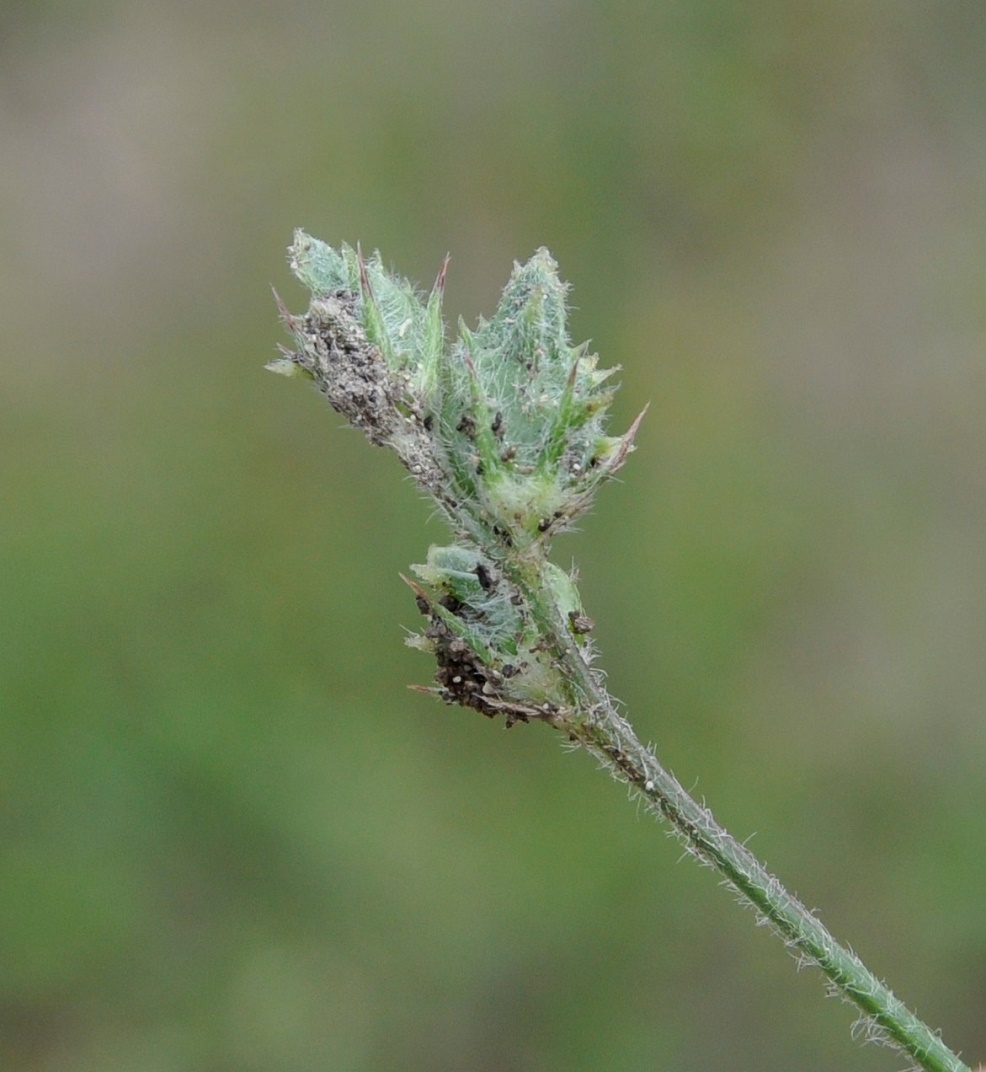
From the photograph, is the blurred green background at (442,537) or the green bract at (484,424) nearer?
the green bract at (484,424)

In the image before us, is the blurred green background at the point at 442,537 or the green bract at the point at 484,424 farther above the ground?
the blurred green background at the point at 442,537

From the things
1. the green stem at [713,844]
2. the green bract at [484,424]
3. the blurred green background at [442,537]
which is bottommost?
the green stem at [713,844]

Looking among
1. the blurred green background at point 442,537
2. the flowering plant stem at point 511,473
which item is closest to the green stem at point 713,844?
the flowering plant stem at point 511,473

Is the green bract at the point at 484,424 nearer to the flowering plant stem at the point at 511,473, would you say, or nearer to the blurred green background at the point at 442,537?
the flowering plant stem at the point at 511,473

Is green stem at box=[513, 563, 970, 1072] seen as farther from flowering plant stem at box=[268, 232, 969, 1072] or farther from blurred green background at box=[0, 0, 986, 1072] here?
blurred green background at box=[0, 0, 986, 1072]

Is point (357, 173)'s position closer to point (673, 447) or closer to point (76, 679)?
point (673, 447)

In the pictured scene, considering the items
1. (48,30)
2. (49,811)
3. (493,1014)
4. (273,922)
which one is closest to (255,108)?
(48,30)
